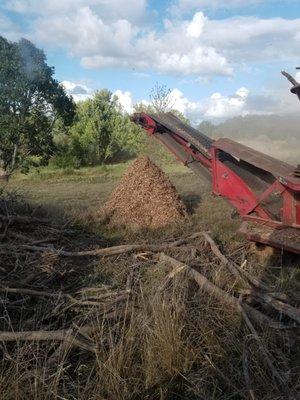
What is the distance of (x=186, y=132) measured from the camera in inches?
322

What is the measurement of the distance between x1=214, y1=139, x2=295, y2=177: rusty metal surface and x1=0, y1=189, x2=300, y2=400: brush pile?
141cm

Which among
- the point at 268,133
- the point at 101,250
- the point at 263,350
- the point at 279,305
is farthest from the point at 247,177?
the point at 268,133

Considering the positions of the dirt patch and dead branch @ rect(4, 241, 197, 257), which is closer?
dead branch @ rect(4, 241, 197, 257)

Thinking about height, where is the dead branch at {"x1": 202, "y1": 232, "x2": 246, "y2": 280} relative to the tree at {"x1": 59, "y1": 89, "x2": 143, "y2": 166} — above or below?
above

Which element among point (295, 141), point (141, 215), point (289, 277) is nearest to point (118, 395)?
point (289, 277)

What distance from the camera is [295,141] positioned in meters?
36.7

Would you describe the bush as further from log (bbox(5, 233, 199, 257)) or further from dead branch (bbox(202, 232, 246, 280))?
dead branch (bbox(202, 232, 246, 280))

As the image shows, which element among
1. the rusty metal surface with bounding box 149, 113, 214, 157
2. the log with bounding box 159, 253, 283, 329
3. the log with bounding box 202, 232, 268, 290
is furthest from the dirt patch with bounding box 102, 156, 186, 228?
the log with bounding box 159, 253, 283, 329

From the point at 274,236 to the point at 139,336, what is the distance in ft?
9.76

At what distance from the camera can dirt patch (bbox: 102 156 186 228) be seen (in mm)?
7957

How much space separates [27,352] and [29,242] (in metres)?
2.68

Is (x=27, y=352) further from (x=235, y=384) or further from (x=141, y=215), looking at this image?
(x=141, y=215)

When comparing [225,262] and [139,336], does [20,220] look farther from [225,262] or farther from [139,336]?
[139,336]

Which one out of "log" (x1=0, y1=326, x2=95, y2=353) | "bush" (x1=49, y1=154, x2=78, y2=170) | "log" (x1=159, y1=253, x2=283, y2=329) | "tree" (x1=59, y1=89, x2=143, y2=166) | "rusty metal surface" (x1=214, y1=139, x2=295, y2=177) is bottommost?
"bush" (x1=49, y1=154, x2=78, y2=170)
